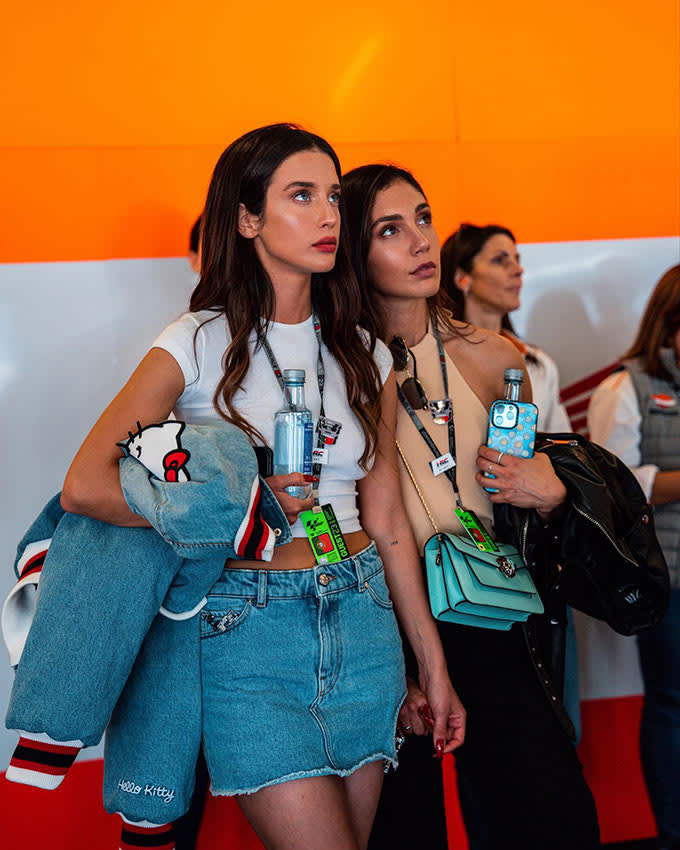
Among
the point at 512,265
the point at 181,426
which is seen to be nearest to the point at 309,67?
the point at 512,265

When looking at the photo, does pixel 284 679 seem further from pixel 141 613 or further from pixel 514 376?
pixel 514 376

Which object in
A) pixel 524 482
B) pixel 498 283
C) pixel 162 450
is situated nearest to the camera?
pixel 162 450

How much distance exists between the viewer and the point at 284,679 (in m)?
1.62

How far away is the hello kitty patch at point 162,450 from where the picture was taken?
1475 millimetres

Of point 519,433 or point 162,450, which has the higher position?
point 162,450

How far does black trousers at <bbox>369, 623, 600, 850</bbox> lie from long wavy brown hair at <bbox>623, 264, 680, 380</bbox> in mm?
1217

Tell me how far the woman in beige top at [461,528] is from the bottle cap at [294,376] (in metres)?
0.43

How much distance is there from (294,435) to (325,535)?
0.69ft

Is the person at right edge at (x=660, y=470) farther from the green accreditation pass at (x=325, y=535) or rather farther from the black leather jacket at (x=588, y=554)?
the green accreditation pass at (x=325, y=535)

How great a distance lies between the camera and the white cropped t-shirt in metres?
1.69

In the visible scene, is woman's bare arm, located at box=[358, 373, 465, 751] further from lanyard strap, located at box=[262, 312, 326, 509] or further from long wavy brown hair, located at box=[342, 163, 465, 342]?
long wavy brown hair, located at box=[342, 163, 465, 342]

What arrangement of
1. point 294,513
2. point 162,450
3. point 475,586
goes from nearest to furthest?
point 162,450 < point 294,513 < point 475,586

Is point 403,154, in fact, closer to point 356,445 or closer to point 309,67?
point 309,67

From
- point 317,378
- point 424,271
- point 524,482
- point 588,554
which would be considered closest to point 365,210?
point 424,271
